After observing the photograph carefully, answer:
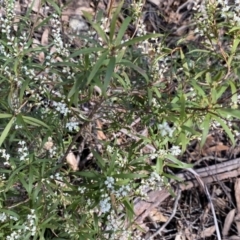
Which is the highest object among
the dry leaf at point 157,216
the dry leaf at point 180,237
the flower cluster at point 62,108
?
the flower cluster at point 62,108

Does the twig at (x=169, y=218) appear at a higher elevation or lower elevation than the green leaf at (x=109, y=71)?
lower

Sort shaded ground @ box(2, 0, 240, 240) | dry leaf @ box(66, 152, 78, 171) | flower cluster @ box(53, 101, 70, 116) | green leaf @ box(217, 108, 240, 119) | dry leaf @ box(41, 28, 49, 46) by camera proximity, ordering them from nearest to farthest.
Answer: green leaf @ box(217, 108, 240, 119) < flower cluster @ box(53, 101, 70, 116) < dry leaf @ box(66, 152, 78, 171) < shaded ground @ box(2, 0, 240, 240) < dry leaf @ box(41, 28, 49, 46)

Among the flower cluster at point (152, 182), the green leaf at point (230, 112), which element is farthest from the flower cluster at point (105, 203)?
the green leaf at point (230, 112)

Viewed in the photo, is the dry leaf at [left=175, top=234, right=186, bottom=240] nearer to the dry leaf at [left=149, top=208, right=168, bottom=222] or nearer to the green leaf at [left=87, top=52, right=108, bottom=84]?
the dry leaf at [left=149, top=208, right=168, bottom=222]

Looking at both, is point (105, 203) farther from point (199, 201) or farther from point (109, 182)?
point (199, 201)

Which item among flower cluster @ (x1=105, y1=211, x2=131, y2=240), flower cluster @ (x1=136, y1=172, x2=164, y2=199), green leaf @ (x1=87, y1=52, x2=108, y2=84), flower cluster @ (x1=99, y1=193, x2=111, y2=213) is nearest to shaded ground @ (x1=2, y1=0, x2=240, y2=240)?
flower cluster @ (x1=105, y1=211, x2=131, y2=240)

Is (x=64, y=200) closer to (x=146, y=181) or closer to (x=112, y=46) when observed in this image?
(x=146, y=181)

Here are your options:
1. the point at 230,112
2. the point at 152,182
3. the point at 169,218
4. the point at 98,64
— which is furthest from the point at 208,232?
the point at 98,64

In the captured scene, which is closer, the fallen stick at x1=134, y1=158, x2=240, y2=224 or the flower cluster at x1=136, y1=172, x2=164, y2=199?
the flower cluster at x1=136, y1=172, x2=164, y2=199

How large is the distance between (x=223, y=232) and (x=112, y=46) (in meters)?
2.12

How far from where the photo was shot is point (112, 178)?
1994mm

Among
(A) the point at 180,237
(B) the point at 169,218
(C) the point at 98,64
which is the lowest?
(A) the point at 180,237

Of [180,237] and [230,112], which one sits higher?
[230,112]

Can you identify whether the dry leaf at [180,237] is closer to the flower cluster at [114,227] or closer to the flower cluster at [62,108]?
the flower cluster at [114,227]
